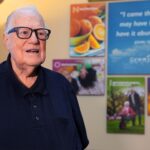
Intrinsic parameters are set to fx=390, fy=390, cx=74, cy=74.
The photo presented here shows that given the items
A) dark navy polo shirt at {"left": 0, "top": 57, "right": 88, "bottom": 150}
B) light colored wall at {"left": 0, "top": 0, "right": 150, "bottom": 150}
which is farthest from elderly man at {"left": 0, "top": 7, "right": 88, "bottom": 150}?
light colored wall at {"left": 0, "top": 0, "right": 150, "bottom": 150}

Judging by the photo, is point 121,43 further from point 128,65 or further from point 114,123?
point 114,123

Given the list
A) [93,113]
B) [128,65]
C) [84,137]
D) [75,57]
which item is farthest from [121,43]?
[84,137]

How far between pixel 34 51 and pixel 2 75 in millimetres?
121

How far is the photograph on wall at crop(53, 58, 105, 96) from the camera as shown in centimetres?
175

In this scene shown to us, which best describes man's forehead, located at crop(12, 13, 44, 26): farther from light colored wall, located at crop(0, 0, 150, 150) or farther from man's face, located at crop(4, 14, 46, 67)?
light colored wall, located at crop(0, 0, 150, 150)

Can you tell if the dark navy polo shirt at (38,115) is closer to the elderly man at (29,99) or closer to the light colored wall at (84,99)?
the elderly man at (29,99)

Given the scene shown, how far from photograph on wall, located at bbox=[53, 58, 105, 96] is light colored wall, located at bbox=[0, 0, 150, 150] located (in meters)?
0.03

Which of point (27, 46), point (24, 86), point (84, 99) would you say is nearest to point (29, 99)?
point (24, 86)

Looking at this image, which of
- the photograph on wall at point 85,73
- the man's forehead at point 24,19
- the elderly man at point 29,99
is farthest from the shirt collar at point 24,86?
the photograph on wall at point 85,73

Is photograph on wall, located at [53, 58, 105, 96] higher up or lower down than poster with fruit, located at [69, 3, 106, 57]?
lower down

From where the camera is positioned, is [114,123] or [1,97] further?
[114,123]

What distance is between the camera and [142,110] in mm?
1691

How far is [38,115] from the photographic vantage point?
104 cm

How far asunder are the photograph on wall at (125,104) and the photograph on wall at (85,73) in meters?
0.05
